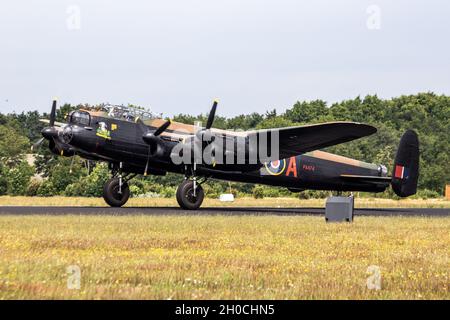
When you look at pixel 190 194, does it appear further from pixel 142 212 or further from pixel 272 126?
pixel 272 126

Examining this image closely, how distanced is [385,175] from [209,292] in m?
32.7

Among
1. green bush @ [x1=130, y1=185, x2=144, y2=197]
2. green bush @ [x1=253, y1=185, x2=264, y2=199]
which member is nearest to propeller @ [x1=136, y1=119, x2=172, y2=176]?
green bush @ [x1=130, y1=185, x2=144, y2=197]

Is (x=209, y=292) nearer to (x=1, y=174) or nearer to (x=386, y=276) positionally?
(x=386, y=276)

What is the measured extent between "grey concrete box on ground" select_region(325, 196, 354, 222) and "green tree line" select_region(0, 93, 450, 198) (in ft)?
41.2

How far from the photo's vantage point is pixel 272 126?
9312 centimetres

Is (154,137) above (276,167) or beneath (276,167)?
above

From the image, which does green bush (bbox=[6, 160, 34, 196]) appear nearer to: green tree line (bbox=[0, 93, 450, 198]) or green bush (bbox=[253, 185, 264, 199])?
green tree line (bbox=[0, 93, 450, 198])

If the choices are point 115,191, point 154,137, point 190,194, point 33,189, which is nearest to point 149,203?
point 115,191

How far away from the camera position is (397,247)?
1659 centimetres

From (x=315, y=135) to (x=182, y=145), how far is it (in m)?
6.27

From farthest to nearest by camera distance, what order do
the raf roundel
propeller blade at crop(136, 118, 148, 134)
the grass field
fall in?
the raf roundel
propeller blade at crop(136, 118, 148, 134)
the grass field

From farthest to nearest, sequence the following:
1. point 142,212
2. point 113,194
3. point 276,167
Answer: point 276,167 < point 113,194 < point 142,212

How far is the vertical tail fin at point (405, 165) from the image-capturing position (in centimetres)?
3697

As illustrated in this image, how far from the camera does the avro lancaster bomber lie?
30922mm
